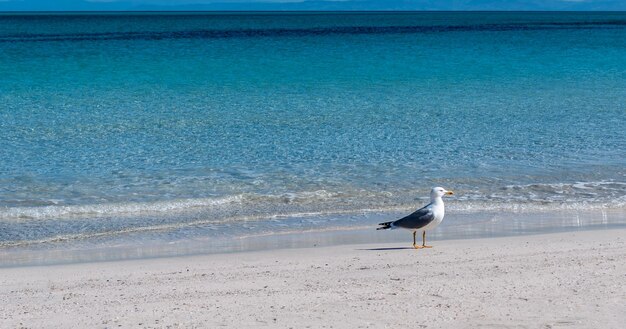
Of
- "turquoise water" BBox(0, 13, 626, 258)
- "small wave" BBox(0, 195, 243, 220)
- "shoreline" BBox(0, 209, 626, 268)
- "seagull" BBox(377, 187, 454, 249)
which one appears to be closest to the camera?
"seagull" BBox(377, 187, 454, 249)

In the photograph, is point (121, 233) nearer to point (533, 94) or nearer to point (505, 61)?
point (533, 94)

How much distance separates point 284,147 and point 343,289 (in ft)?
28.4

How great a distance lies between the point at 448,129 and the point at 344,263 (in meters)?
10.1

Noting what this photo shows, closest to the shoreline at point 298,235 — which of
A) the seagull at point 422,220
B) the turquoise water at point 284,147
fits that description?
the turquoise water at point 284,147

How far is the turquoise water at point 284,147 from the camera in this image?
1159 cm

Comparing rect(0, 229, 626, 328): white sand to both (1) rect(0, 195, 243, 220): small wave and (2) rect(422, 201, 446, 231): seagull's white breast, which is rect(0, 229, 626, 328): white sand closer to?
(2) rect(422, 201, 446, 231): seagull's white breast

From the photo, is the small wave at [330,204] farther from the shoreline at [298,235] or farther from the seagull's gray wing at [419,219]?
the seagull's gray wing at [419,219]

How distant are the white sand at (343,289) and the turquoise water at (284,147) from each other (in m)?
1.92

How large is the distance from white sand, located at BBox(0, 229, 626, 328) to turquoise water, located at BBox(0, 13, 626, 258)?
1.92 meters

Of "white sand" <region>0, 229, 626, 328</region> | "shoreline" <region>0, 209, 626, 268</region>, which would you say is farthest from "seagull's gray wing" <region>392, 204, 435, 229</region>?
"shoreline" <region>0, 209, 626, 268</region>

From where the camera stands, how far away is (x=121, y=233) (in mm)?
10523

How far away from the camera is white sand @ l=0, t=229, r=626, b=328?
21.8 ft

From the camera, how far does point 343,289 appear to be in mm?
7445

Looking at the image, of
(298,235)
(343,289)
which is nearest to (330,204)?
(298,235)
